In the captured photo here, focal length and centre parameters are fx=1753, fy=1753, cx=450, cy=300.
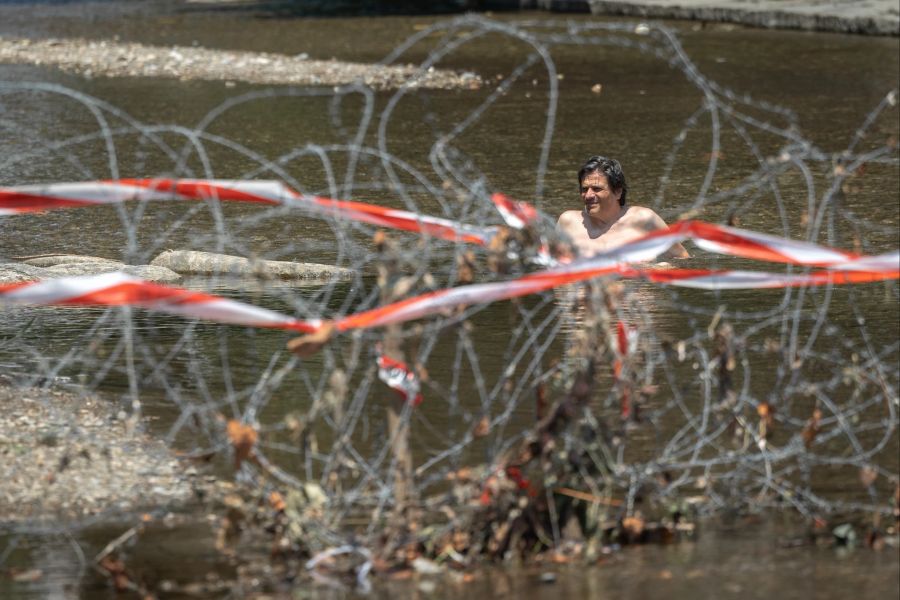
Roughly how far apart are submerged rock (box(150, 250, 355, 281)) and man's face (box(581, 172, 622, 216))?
5.23ft

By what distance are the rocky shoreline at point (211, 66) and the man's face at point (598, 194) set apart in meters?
10.4

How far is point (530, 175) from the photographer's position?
14.3 m

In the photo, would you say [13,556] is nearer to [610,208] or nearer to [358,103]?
[610,208]

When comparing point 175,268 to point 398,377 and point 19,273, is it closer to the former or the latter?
point 19,273

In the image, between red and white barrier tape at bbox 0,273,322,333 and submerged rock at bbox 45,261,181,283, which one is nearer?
red and white barrier tape at bbox 0,273,322,333

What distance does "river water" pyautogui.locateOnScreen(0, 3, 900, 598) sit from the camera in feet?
18.3

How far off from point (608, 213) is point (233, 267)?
2.39 metres

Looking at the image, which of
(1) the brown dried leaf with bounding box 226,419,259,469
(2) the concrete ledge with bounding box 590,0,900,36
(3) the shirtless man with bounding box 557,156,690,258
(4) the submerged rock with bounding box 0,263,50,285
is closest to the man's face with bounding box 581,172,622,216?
(3) the shirtless man with bounding box 557,156,690,258

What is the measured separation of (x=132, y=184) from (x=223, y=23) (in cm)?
2587

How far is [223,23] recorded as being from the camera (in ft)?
104

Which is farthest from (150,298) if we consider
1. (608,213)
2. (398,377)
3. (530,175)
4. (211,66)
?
(211,66)

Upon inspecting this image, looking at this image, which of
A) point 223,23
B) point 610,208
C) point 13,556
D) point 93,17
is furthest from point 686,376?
point 93,17

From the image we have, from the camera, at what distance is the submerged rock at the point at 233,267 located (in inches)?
407

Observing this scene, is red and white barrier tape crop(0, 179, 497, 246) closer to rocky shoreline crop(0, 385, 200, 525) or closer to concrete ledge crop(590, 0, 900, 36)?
rocky shoreline crop(0, 385, 200, 525)
